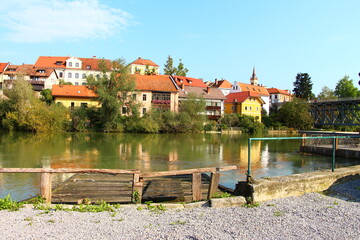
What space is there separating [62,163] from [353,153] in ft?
71.6

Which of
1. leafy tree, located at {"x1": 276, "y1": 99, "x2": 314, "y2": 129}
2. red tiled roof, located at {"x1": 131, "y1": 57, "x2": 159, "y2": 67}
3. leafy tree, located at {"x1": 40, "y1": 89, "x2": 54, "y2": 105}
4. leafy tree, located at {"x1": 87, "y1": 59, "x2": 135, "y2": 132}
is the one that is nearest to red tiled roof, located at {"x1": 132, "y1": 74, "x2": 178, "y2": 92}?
leafy tree, located at {"x1": 87, "y1": 59, "x2": 135, "y2": 132}

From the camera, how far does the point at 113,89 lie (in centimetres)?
5472

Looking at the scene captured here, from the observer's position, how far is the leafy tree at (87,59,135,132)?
54056 mm

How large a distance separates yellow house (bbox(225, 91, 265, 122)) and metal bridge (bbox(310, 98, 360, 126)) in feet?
46.3

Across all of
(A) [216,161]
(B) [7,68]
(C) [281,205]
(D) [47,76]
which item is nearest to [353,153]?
(A) [216,161]

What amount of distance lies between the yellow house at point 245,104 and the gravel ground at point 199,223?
75894 millimetres

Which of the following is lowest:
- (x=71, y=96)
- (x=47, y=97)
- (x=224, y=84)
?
(x=47, y=97)

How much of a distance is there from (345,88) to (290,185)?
107 meters

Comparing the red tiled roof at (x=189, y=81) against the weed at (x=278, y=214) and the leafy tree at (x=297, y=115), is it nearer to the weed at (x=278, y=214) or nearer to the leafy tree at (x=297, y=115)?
the leafy tree at (x=297, y=115)

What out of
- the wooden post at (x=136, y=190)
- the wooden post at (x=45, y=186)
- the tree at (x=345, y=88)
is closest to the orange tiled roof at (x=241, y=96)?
the tree at (x=345, y=88)

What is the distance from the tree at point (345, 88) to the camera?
98281 millimetres

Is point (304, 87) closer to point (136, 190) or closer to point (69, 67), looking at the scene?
point (69, 67)

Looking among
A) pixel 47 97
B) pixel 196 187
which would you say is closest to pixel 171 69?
pixel 47 97

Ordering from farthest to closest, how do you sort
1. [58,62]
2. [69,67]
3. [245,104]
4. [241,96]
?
[58,62] → [69,67] → [241,96] → [245,104]
